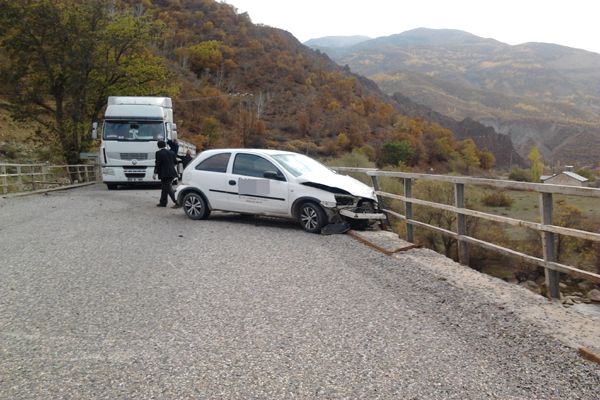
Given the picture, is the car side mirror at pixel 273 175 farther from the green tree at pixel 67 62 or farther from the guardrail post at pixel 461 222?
the green tree at pixel 67 62

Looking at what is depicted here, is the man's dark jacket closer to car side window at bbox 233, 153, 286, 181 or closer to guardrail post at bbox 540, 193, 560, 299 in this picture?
car side window at bbox 233, 153, 286, 181

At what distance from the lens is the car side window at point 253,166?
1140 cm

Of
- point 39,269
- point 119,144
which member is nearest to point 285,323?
point 39,269

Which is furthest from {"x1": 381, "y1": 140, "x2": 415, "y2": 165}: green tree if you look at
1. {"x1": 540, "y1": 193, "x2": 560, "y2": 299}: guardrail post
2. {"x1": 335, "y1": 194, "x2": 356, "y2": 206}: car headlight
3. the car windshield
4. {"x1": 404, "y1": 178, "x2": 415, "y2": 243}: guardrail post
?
{"x1": 540, "y1": 193, "x2": 560, "y2": 299}: guardrail post

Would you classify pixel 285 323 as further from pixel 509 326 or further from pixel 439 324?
pixel 509 326

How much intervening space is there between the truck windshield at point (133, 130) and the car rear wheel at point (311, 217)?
13.3 metres

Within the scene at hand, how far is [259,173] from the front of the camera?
11.5 metres

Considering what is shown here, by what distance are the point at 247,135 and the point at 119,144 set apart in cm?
6685

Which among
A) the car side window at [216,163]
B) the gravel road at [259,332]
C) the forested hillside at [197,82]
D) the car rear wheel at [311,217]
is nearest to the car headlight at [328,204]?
the car rear wheel at [311,217]

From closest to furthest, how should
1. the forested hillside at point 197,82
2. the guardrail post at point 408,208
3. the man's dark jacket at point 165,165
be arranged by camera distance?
the guardrail post at point 408,208 → the man's dark jacket at point 165,165 → the forested hillside at point 197,82

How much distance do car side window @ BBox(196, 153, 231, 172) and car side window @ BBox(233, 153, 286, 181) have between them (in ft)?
0.91

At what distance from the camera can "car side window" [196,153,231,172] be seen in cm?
1210

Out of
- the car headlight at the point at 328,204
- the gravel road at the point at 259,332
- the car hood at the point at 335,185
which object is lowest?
the gravel road at the point at 259,332

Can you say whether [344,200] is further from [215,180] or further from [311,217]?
[215,180]
